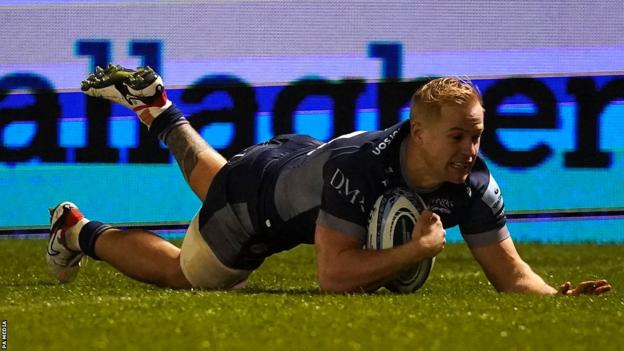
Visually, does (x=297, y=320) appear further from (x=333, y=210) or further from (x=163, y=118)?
(x=163, y=118)

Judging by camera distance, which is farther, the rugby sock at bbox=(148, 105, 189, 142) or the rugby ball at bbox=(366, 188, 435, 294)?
the rugby sock at bbox=(148, 105, 189, 142)

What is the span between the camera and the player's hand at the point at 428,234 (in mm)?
4586

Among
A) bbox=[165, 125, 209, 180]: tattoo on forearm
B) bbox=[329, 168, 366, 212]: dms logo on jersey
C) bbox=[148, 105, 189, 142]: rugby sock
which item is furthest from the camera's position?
bbox=[148, 105, 189, 142]: rugby sock

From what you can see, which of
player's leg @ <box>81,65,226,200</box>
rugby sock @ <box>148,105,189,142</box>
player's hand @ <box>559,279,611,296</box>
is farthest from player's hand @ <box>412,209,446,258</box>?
rugby sock @ <box>148,105,189,142</box>

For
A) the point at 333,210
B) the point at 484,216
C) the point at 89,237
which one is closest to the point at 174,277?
the point at 89,237

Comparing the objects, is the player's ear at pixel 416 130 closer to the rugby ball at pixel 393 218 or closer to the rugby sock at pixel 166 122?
the rugby ball at pixel 393 218

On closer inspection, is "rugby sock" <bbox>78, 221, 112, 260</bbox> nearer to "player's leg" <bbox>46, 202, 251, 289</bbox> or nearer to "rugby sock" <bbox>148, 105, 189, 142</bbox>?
"player's leg" <bbox>46, 202, 251, 289</bbox>

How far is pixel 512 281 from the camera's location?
505cm

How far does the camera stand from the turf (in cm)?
374

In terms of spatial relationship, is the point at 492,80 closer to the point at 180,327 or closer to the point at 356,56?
the point at 356,56

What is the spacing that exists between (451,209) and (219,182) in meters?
1.01

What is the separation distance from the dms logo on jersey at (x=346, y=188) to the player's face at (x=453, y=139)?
276 mm

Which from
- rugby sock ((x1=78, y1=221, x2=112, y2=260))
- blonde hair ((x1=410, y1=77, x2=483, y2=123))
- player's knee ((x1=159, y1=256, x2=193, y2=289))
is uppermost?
blonde hair ((x1=410, y1=77, x2=483, y2=123))

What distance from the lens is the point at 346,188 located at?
473 centimetres
